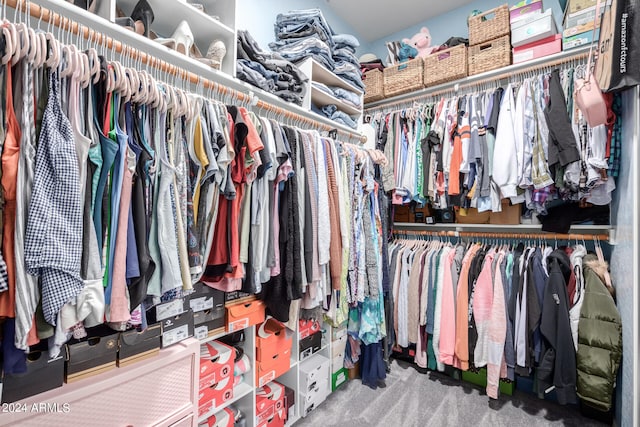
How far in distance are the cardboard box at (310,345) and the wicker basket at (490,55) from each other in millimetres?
2192

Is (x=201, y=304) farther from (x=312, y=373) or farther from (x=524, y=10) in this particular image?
(x=524, y=10)

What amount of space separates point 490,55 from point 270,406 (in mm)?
2682

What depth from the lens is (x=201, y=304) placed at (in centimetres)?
130

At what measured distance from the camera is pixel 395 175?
2.41 metres

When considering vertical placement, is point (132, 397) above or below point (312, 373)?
above

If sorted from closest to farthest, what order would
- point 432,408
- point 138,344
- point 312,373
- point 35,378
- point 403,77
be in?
point 35,378 < point 138,344 < point 312,373 < point 432,408 < point 403,77

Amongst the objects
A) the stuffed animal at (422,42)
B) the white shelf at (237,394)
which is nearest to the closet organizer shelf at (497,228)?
the stuffed animal at (422,42)

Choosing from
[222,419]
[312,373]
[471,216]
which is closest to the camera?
[222,419]

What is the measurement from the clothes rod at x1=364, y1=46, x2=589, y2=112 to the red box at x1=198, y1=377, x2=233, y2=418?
8.00 feet

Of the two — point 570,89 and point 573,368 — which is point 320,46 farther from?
point 573,368

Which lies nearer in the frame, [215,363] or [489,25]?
[215,363]

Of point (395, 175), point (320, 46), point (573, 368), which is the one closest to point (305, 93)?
point (320, 46)

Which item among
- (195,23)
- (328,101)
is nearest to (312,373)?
(328,101)

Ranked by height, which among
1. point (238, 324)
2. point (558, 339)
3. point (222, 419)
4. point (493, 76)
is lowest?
point (222, 419)
